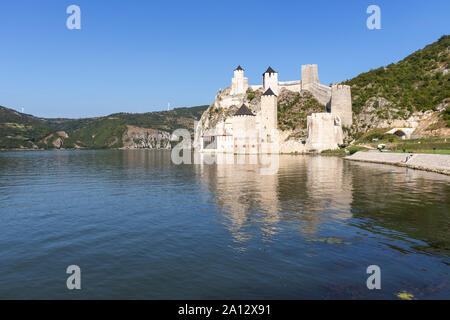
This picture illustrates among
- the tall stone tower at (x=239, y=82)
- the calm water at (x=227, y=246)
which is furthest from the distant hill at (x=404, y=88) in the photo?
the calm water at (x=227, y=246)

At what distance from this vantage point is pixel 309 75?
99688 mm

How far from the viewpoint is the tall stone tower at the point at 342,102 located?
83.7 metres

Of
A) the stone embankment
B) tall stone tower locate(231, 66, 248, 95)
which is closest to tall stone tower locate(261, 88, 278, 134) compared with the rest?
tall stone tower locate(231, 66, 248, 95)

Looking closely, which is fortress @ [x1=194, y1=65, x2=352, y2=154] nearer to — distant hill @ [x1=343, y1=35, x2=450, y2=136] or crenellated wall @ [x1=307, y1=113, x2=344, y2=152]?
crenellated wall @ [x1=307, y1=113, x2=344, y2=152]

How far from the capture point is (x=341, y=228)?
12.1 m

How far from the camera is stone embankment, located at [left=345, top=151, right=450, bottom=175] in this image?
32.8 meters

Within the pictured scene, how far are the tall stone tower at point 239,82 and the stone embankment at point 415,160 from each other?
59974mm

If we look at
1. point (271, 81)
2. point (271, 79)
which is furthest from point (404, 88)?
point (271, 79)

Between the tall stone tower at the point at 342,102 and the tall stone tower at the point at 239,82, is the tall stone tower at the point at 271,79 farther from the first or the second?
the tall stone tower at the point at 342,102

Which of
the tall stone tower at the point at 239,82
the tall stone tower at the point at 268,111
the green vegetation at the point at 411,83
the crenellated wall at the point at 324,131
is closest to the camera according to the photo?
the green vegetation at the point at 411,83

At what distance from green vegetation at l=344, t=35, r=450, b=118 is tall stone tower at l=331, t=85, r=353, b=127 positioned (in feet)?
12.8

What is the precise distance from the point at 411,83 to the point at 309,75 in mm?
28654

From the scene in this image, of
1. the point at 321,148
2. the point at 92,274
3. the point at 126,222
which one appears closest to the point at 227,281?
the point at 92,274

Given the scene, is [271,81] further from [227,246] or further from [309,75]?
[227,246]
